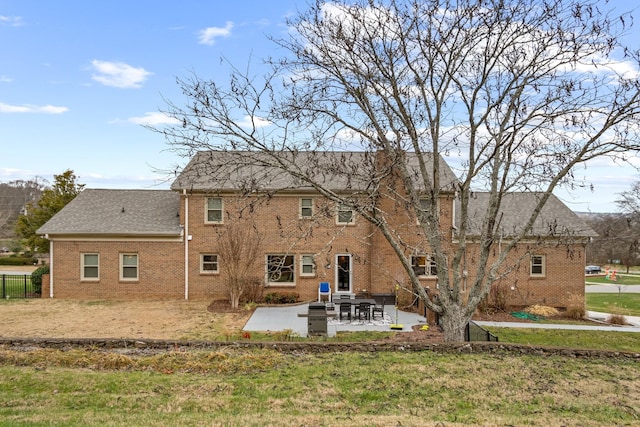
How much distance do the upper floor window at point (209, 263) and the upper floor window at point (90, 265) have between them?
182 inches

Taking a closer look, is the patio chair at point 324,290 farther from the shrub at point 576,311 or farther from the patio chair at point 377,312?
the shrub at point 576,311

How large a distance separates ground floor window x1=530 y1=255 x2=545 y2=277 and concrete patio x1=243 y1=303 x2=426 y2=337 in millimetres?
7051

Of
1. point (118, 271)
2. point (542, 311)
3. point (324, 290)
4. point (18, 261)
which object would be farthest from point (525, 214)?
point (18, 261)

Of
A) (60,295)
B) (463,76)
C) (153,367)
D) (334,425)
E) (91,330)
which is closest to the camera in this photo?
(334,425)

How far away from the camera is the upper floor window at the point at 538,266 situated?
2284cm

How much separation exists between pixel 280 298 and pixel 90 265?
865cm

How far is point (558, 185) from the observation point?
11.4 m

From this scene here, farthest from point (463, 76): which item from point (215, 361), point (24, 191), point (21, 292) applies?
point (24, 191)

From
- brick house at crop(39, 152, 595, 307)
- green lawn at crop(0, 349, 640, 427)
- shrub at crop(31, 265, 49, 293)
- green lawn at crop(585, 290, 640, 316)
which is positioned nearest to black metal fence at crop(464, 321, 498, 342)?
green lawn at crop(0, 349, 640, 427)

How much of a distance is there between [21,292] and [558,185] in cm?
2359

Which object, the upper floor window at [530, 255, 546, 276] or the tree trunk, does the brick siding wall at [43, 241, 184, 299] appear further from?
the upper floor window at [530, 255, 546, 276]

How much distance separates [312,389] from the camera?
25.6 feet

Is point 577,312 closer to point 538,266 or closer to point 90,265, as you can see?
point 538,266

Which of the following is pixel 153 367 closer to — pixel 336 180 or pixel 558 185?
pixel 558 185
